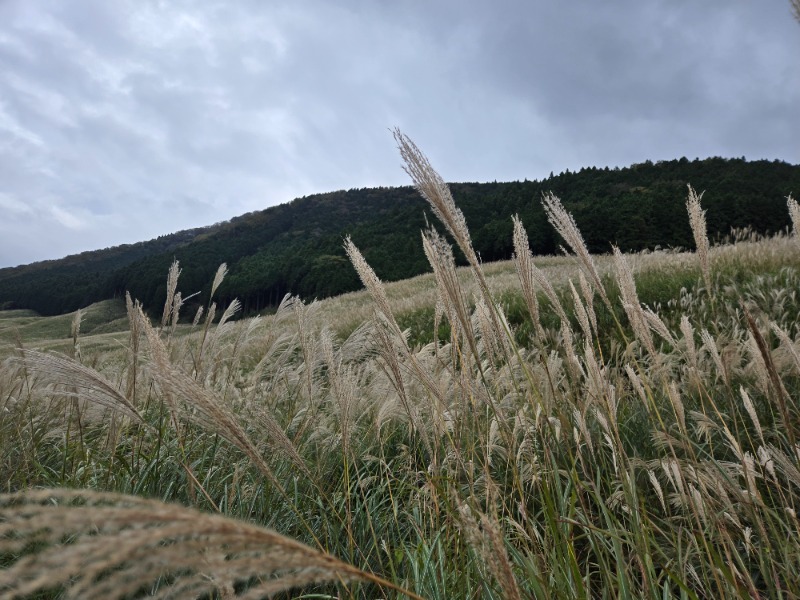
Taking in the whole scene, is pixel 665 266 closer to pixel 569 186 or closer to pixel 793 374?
pixel 793 374

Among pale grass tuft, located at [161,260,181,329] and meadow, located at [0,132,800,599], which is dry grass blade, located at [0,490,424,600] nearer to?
meadow, located at [0,132,800,599]

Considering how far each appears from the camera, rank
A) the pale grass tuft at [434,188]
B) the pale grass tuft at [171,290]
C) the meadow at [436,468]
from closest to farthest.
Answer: the meadow at [436,468], the pale grass tuft at [434,188], the pale grass tuft at [171,290]

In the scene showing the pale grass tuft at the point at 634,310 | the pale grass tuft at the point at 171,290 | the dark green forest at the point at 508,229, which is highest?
the dark green forest at the point at 508,229

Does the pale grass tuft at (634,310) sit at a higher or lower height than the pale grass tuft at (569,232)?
lower

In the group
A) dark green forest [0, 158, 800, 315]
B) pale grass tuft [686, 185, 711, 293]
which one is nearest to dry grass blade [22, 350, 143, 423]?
pale grass tuft [686, 185, 711, 293]

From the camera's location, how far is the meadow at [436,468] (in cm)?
75

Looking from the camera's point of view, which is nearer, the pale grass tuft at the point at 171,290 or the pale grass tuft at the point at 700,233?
the pale grass tuft at the point at 700,233

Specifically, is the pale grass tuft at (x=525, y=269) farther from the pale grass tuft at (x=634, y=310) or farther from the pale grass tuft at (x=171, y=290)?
the pale grass tuft at (x=171, y=290)

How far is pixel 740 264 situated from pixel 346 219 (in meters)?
152

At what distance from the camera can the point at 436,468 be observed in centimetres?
251

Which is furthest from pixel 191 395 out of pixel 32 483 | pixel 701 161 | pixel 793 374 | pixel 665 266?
pixel 701 161

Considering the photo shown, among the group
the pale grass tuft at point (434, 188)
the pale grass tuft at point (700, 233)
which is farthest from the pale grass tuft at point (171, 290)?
the pale grass tuft at point (700, 233)

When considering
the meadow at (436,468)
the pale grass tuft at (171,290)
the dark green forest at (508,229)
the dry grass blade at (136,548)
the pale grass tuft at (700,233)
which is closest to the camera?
the dry grass blade at (136,548)

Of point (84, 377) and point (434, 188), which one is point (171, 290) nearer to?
point (84, 377)
